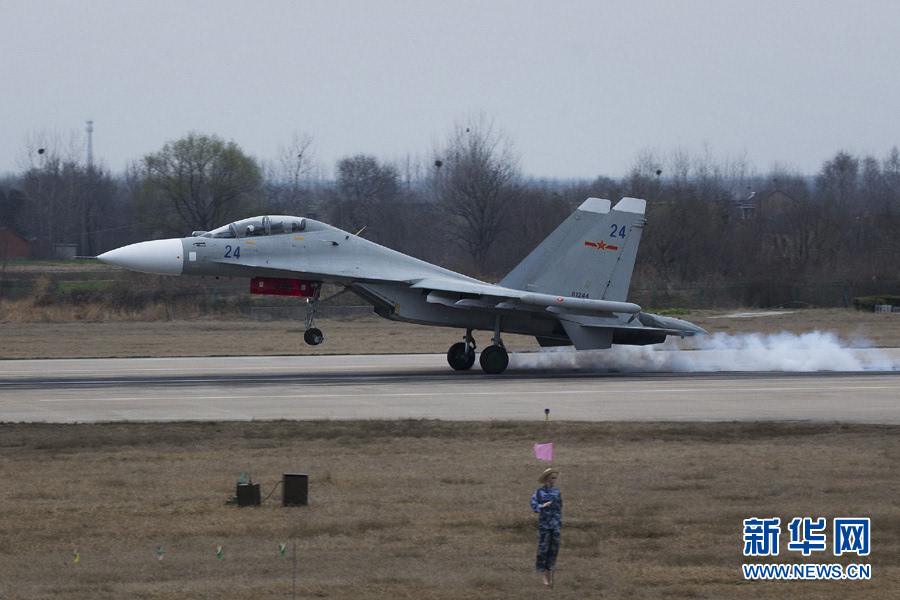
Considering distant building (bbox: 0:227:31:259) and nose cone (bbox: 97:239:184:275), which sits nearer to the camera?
nose cone (bbox: 97:239:184:275)

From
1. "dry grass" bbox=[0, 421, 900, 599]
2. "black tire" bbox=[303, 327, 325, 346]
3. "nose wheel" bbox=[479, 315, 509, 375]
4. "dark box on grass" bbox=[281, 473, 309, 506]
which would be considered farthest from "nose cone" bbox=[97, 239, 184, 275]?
"dark box on grass" bbox=[281, 473, 309, 506]

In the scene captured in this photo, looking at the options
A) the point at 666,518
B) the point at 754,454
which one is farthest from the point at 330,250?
the point at 666,518

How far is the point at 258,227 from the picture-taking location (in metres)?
23.3

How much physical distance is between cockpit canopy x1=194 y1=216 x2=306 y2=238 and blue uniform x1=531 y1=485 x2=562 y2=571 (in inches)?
657

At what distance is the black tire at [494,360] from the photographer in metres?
24.3

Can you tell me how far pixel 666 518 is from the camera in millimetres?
9727

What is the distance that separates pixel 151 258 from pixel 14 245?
5610cm

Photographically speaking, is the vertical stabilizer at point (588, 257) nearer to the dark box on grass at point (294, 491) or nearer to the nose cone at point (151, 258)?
the nose cone at point (151, 258)

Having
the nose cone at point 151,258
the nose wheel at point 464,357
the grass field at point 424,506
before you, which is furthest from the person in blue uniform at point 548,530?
the nose wheel at point 464,357

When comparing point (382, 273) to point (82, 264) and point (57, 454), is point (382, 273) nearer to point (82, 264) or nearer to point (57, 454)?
point (57, 454)

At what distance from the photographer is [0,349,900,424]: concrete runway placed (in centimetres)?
1723

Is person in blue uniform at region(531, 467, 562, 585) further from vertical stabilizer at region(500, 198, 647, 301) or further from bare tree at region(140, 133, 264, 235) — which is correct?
bare tree at region(140, 133, 264, 235)

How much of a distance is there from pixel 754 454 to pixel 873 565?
17.0ft

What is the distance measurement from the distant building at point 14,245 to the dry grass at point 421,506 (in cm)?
6162
